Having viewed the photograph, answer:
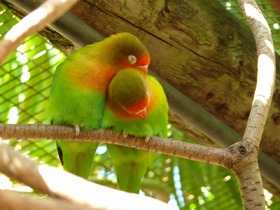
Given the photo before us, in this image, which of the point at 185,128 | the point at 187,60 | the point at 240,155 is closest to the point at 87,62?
the point at 187,60

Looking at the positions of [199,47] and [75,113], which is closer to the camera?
[75,113]

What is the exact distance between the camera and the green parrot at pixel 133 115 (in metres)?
1.67

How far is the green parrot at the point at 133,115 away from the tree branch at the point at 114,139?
0.33ft

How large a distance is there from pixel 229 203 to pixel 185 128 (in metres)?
0.74

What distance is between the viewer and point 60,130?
1.51 m

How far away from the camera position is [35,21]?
0.75m

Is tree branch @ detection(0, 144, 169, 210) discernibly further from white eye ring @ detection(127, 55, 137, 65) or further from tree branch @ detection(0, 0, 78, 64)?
white eye ring @ detection(127, 55, 137, 65)

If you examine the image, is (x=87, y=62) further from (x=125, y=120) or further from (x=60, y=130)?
(x=60, y=130)

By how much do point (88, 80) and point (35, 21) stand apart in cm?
102

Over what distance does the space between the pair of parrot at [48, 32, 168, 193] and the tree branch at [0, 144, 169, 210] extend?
0.95 meters

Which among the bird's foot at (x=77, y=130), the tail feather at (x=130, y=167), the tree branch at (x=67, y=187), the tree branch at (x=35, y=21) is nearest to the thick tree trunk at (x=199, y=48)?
the tail feather at (x=130, y=167)

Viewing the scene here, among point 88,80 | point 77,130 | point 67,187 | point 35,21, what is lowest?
point 67,187

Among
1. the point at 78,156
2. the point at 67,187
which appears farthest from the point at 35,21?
the point at 78,156

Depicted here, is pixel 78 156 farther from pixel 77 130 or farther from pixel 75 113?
pixel 77 130
